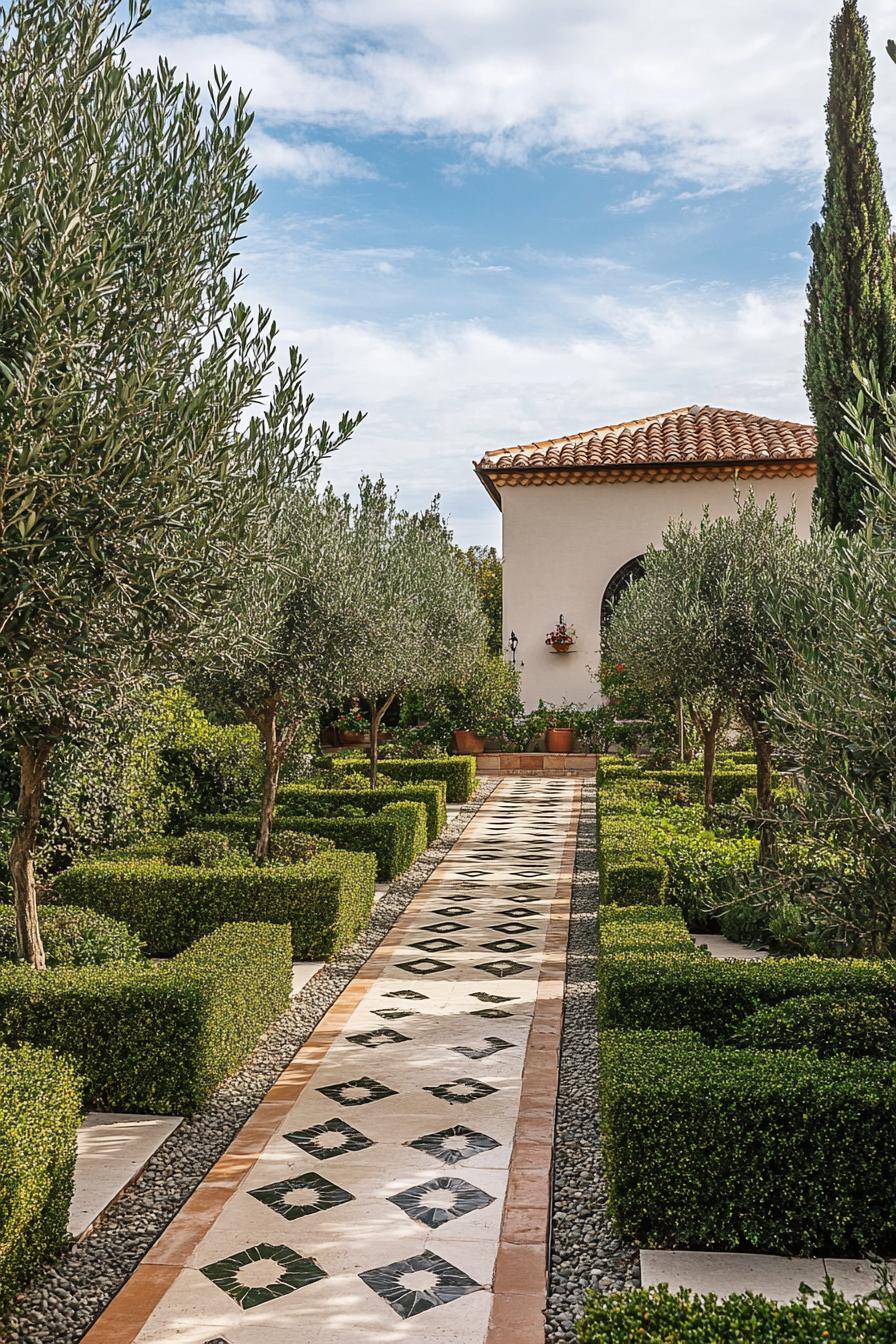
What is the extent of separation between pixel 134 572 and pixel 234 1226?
248cm

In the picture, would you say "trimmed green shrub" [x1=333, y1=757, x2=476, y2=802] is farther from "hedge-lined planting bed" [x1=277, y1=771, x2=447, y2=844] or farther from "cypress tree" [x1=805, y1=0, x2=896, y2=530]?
"cypress tree" [x1=805, y1=0, x2=896, y2=530]

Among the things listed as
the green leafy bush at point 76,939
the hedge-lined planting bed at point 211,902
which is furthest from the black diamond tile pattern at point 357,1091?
the hedge-lined planting bed at point 211,902

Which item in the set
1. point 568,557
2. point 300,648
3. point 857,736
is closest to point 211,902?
point 300,648

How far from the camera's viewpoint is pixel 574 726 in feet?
Answer: 74.3

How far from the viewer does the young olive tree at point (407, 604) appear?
32.7ft

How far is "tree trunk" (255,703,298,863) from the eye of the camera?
358 inches

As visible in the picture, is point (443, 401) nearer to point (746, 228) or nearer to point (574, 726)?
point (746, 228)

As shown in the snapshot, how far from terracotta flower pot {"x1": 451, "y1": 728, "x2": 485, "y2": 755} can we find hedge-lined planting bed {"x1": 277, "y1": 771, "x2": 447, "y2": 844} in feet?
28.8

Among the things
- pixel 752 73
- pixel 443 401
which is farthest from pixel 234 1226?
pixel 443 401

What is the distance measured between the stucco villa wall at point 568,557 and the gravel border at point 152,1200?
1665cm

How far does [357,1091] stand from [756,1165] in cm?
228

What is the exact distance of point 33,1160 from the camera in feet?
11.4

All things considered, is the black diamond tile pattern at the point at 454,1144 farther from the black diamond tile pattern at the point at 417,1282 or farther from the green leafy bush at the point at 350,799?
the green leafy bush at the point at 350,799

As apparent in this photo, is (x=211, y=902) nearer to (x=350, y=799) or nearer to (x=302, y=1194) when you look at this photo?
(x=302, y=1194)
